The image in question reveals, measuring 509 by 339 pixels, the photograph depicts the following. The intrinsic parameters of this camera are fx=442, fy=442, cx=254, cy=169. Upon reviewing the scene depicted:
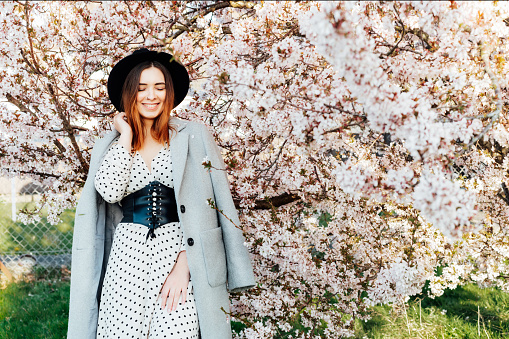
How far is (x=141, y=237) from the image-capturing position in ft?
7.16

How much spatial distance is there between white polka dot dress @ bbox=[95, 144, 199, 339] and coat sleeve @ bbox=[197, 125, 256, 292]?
22 centimetres

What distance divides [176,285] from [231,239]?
35 centimetres

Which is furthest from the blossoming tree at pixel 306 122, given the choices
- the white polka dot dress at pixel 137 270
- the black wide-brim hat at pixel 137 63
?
the white polka dot dress at pixel 137 270

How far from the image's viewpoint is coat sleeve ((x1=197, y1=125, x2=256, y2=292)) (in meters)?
2.18

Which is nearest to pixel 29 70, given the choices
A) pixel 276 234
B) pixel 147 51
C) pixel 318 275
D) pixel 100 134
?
pixel 100 134

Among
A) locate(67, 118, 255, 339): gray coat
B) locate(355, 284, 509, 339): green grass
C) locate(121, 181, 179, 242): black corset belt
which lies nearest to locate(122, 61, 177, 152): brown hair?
locate(67, 118, 255, 339): gray coat

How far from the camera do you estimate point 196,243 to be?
7.02ft

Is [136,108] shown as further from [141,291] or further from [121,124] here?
[141,291]

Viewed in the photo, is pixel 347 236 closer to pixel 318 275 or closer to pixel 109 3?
pixel 318 275

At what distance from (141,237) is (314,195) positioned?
1070 mm

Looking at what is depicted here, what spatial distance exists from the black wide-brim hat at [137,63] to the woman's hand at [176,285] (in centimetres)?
91

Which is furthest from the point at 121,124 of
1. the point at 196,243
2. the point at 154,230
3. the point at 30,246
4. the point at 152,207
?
the point at 30,246

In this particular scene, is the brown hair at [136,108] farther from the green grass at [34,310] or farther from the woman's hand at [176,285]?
the green grass at [34,310]

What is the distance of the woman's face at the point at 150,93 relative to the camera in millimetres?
2275
